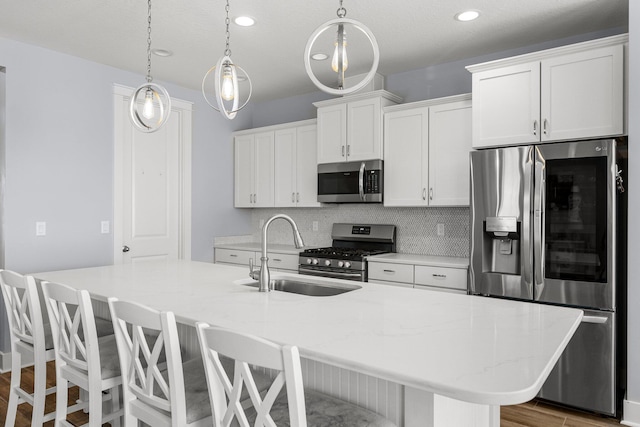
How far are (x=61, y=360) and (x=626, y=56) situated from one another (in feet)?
11.5

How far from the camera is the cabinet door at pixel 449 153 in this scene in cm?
354

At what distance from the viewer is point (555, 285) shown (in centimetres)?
287

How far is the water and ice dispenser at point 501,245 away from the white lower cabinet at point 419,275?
0.82 ft

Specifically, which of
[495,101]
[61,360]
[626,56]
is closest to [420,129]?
[495,101]

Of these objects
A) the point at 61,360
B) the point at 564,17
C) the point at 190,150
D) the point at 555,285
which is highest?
the point at 564,17

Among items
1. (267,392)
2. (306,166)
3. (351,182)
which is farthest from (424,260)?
(267,392)

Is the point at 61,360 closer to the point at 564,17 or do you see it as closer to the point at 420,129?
the point at 420,129

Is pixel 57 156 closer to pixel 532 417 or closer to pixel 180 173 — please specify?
pixel 180 173

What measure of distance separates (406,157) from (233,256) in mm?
2203

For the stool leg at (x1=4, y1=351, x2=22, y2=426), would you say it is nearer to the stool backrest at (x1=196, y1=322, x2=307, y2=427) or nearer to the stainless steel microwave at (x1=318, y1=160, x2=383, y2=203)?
the stool backrest at (x1=196, y1=322, x2=307, y2=427)

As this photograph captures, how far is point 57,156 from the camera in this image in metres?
3.73

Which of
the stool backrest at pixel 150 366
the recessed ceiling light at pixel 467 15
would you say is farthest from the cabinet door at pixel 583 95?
the stool backrest at pixel 150 366

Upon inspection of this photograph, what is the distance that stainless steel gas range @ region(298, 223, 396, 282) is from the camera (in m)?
3.85

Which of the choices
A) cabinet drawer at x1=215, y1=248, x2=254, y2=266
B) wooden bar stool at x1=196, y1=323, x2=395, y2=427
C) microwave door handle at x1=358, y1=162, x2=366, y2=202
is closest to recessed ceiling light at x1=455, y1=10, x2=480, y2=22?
microwave door handle at x1=358, y1=162, x2=366, y2=202
